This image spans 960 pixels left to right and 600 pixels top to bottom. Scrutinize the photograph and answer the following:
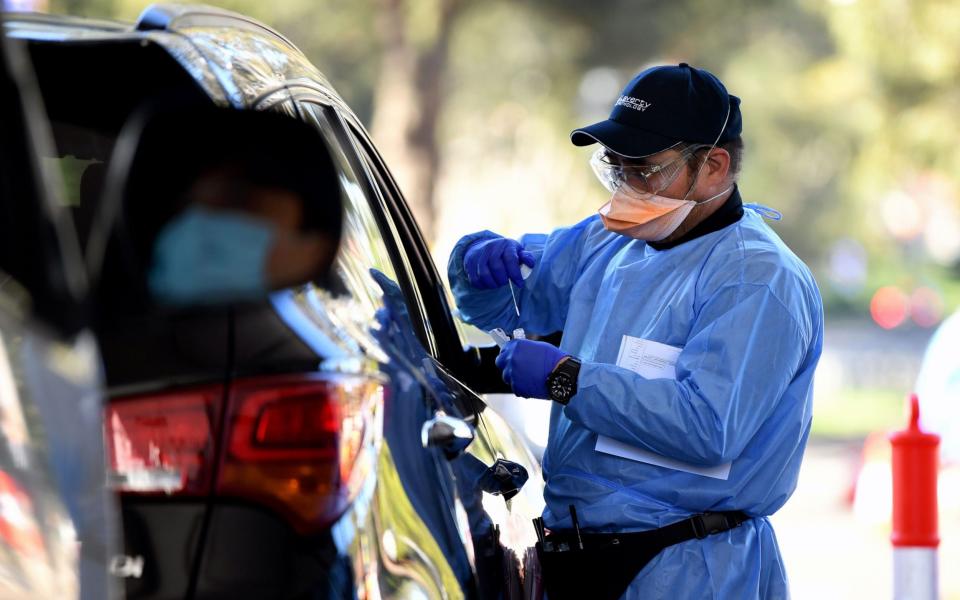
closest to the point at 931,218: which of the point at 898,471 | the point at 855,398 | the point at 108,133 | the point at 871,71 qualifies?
the point at 855,398

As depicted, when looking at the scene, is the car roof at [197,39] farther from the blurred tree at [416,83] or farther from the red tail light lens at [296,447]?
the blurred tree at [416,83]

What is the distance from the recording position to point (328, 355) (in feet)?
6.75

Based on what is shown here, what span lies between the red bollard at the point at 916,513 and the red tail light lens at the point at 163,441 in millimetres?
3074

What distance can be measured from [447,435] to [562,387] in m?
0.69

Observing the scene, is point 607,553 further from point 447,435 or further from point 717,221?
point 447,435

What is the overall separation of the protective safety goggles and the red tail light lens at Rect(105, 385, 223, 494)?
1.60 metres

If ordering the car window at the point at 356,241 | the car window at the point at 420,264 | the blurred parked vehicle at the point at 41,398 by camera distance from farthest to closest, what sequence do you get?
the car window at the point at 420,264 → the car window at the point at 356,241 → the blurred parked vehicle at the point at 41,398

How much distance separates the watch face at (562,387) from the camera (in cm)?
306

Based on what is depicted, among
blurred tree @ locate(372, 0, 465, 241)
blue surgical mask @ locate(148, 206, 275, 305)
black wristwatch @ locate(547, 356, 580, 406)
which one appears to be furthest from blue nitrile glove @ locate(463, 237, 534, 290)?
blurred tree @ locate(372, 0, 465, 241)

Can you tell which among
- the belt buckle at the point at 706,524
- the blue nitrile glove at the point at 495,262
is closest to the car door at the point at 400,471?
the belt buckle at the point at 706,524

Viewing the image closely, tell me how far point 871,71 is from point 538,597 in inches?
661

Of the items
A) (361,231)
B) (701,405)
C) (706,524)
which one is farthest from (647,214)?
(361,231)

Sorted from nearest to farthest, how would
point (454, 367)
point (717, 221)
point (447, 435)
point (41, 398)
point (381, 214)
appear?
1. point (41, 398)
2. point (447, 435)
3. point (381, 214)
4. point (717, 221)
5. point (454, 367)

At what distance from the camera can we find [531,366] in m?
→ 3.09
